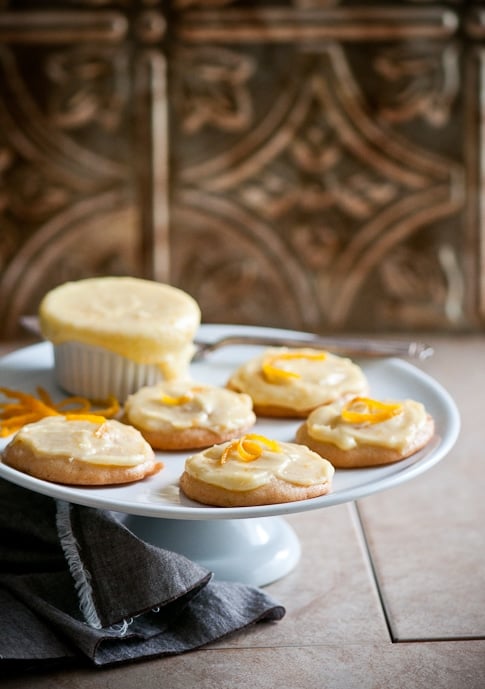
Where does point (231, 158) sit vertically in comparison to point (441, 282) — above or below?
above

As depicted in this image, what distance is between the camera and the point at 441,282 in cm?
271

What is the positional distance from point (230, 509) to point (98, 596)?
20cm

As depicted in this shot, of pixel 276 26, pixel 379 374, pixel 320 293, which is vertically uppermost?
pixel 276 26

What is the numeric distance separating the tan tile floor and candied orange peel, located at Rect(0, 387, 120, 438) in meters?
0.31

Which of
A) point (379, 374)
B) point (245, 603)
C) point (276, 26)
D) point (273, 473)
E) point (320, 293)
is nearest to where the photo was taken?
point (273, 473)

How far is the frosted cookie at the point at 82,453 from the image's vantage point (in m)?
1.17

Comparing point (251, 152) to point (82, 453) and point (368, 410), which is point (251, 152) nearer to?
point (368, 410)

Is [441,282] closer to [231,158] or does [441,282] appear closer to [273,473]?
[231,158]

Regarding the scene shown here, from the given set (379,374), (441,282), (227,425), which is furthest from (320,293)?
(227,425)

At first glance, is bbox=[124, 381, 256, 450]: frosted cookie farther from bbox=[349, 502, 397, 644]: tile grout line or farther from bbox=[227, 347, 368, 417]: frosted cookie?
bbox=[349, 502, 397, 644]: tile grout line

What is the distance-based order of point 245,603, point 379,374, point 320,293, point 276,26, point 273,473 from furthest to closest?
point 320,293 < point 276,26 < point 379,374 < point 245,603 < point 273,473

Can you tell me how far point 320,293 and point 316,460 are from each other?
156 cm

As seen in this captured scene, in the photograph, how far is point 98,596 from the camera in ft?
3.85

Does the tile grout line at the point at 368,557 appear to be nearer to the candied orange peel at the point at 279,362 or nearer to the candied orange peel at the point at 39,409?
the candied orange peel at the point at 279,362
